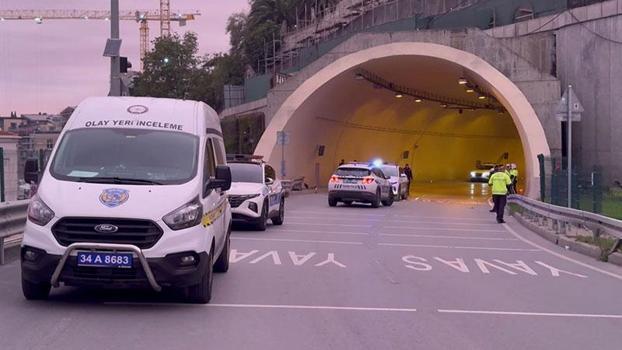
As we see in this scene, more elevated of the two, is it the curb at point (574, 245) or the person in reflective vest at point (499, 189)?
the person in reflective vest at point (499, 189)

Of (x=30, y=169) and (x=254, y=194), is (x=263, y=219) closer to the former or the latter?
(x=254, y=194)

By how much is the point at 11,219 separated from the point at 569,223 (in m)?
13.1

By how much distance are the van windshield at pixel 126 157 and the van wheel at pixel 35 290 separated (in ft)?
4.00

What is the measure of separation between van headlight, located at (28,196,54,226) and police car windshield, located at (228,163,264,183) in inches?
474

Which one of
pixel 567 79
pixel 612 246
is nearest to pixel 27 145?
pixel 612 246

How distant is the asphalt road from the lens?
324 inches

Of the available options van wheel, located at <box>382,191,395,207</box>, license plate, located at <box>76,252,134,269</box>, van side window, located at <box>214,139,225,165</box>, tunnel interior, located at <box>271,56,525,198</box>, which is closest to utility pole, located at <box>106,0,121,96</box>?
van side window, located at <box>214,139,225,165</box>

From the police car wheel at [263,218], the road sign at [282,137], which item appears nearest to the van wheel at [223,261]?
the police car wheel at [263,218]

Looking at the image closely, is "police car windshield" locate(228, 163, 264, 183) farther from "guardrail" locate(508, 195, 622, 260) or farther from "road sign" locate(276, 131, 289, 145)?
"road sign" locate(276, 131, 289, 145)

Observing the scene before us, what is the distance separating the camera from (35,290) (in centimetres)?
952

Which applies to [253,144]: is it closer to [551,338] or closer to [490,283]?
[490,283]

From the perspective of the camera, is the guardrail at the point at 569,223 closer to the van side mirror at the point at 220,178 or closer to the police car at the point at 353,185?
the police car at the point at 353,185

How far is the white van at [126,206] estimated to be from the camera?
29.1 ft

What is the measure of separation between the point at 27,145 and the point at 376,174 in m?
17.3
